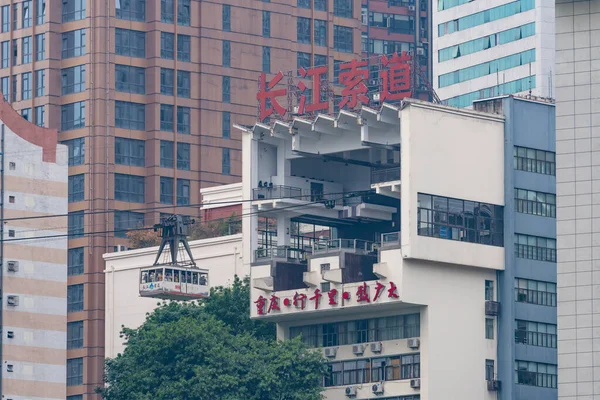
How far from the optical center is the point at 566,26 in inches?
3615

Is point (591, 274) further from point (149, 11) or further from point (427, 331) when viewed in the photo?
point (149, 11)

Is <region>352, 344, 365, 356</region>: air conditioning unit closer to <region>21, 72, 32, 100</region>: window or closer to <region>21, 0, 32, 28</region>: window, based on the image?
A: <region>21, 72, 32, 100</region>: window

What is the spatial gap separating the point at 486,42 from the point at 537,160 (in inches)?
1912

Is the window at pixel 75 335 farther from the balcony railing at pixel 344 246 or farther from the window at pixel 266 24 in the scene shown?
the balcony railing at pixel 344 246

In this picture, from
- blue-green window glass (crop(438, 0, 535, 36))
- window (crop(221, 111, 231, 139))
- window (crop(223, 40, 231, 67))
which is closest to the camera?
blue-green window glass (crop(438, 0, 535, 36))

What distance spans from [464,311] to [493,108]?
1049 cm

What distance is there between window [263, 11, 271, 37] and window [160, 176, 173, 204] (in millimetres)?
14498

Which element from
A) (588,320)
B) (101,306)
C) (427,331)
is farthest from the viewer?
(101,306)

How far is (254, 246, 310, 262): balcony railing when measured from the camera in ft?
346

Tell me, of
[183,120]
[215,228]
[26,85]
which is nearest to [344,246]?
[215,228]

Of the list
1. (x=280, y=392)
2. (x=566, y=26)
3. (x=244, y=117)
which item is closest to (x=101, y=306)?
(x=244, y=117)

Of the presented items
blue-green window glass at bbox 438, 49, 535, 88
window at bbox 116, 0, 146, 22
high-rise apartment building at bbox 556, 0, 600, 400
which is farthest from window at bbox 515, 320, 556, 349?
window at bbox 116, 0, 146, 22

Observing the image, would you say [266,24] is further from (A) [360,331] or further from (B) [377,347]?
(B) [377,347]

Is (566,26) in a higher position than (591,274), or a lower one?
higher
